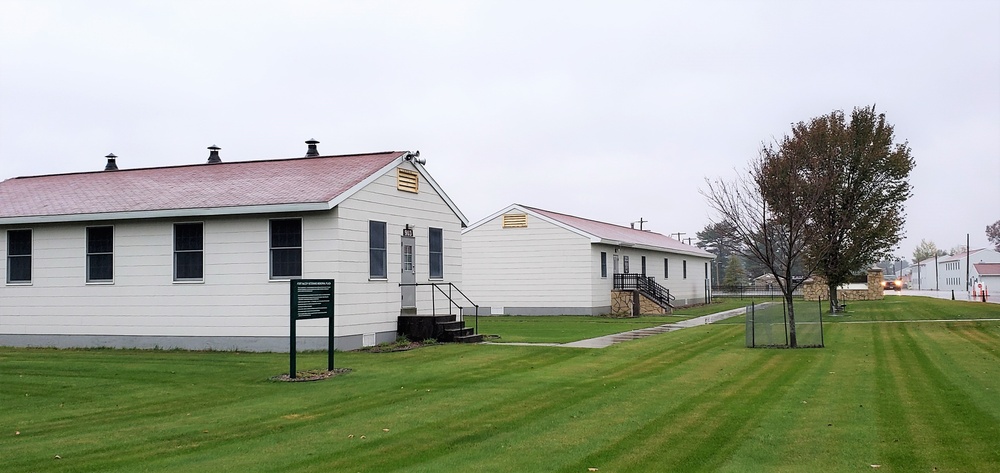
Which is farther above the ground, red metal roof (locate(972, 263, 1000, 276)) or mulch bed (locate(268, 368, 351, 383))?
red metal roof (locate(972, 263, 1000, 276))

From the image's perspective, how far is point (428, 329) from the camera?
20984mm

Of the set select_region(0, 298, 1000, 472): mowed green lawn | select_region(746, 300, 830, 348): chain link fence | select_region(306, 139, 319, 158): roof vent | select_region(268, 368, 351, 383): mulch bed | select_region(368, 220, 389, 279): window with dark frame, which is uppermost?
select_region(306, 139, 319, 158): roof vent

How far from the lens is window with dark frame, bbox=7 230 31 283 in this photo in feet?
70.7

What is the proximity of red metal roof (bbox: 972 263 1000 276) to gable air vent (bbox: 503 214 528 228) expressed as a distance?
260 ft

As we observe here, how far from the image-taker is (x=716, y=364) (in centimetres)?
1628

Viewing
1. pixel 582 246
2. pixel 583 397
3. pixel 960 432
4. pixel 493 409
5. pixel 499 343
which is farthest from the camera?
pixel 582 246

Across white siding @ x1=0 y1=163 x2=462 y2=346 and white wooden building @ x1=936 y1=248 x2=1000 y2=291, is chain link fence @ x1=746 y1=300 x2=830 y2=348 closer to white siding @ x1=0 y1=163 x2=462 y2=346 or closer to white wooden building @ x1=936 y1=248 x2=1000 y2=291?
white siding @ x1=0 y1=163 x2=462 y2=346

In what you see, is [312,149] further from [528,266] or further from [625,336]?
[528,266]

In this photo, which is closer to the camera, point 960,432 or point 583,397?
point 960,432

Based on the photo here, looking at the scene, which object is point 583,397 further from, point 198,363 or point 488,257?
point 488,257

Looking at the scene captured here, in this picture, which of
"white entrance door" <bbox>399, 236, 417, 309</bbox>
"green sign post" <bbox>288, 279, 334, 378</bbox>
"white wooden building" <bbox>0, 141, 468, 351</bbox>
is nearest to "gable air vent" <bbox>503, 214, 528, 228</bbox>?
"white wooden building" <bbox>0, 141, 468, 351</bbox>

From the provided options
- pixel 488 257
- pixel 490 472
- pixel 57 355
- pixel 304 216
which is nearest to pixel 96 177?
pixel 57 355

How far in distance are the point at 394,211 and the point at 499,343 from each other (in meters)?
4.17

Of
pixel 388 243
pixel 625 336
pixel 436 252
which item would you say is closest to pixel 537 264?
pixel 625 336
